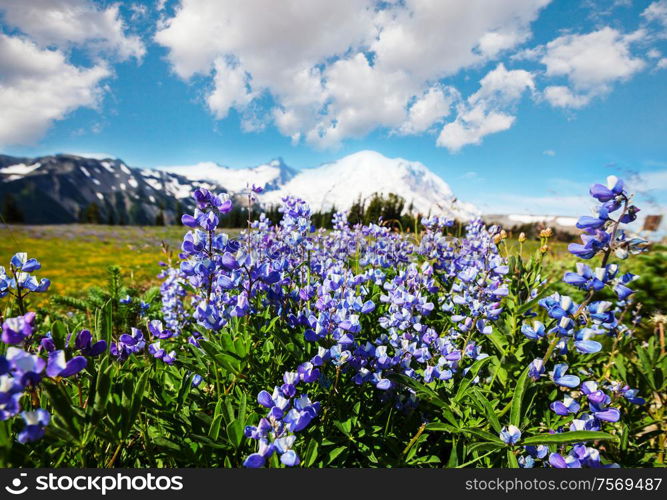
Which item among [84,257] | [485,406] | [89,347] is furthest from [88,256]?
[485,406]

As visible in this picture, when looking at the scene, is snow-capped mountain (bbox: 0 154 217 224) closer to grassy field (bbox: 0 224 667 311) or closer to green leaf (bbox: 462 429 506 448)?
grassy field (bbox: 0 224 667 311)

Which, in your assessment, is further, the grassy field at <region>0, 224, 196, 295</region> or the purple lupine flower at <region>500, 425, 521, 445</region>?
the grassy field at <region>0, 224, 196, 295</region>

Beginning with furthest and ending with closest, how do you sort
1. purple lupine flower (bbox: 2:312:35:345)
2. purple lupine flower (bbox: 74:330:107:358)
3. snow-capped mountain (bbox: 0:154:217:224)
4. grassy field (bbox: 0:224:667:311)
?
snow-capped mountain (bbox: 0:154:217:224)
grassy field (bbox: 0:224:667:311)
purple lupine flower (bbox: 74:330:107:358)
purple lupine flower (bbox: 2:312:35:345)

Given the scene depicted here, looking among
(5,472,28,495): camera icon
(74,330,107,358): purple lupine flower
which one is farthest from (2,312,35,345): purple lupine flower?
(5,472,28,495): camera icon

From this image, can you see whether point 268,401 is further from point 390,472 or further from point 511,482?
point 511,482

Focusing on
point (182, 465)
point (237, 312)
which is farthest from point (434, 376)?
point (182, 465)

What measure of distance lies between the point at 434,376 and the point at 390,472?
26.7 inches

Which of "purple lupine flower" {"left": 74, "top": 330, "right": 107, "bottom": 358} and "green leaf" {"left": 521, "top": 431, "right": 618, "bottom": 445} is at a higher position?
"purple lupine flower" {"left": 74, "top": 330, "right": 107, "bottom": 358}

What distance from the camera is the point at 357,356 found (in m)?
2.02

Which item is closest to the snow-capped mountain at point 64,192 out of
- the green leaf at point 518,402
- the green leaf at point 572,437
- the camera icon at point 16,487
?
the camera icon at point 16,487

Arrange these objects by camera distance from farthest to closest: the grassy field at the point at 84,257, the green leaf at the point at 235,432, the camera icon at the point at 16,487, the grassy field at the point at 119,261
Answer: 1. the grassy field at the point at 84,257
2. the grassy field at the point at 119,261
3. the green leaf at the point at 235,432
4. the camera icon at the point at 16,487

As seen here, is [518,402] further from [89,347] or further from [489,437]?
[89,347]

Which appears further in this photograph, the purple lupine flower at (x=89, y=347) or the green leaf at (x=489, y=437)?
the green leaf at (x=489, y=437)

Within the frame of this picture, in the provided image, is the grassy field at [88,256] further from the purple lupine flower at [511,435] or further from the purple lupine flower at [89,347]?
the purple lupine flower at [511,435]
